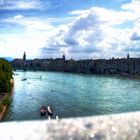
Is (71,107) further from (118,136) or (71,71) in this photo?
(71,71)

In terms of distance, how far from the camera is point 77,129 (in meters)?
1.40

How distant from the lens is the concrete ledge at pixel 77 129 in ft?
4.37

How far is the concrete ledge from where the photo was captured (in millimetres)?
1333

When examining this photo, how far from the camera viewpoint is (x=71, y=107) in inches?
1801

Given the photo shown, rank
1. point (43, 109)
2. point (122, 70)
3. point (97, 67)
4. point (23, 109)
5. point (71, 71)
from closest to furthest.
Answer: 1. point (43, 109)
2. point (23, 109)
3. point (122, 70)
4. point (97, 67)
5. point (71, 71)

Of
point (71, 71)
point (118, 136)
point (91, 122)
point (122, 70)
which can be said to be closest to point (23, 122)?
point (91, 122)

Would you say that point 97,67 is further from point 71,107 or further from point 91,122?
point 91,122

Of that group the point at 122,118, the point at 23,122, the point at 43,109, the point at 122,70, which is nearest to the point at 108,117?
the point at 122,118

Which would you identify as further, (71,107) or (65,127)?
(71,107)

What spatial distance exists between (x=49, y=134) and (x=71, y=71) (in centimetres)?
19751

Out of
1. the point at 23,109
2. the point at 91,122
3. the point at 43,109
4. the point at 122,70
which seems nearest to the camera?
the point at 91,122

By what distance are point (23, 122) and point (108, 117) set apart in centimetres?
35

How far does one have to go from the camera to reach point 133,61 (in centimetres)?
16962

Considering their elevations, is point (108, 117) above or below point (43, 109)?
above
